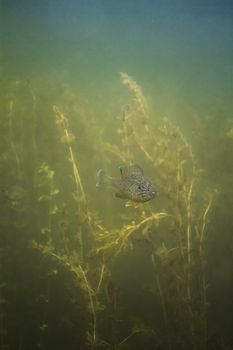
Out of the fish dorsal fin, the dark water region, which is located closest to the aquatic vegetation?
the dark water region

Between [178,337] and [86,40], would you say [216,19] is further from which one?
[178,337]

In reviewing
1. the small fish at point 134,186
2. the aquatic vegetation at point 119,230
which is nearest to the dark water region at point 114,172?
the aquatic vegetation at point 119,230

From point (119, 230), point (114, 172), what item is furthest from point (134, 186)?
point (114, 172)

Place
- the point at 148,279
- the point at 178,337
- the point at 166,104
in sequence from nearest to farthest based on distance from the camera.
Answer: the point at 178,337, the point at 148,279, the point at 166,104

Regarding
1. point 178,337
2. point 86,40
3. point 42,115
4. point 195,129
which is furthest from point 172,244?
point 86,40

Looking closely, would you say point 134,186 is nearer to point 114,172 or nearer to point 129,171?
point 129,171

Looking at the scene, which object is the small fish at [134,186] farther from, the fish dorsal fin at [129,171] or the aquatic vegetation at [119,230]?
the aquatic vegetation at [119,230]

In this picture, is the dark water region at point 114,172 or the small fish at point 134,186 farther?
the dark water region at point 114,172
